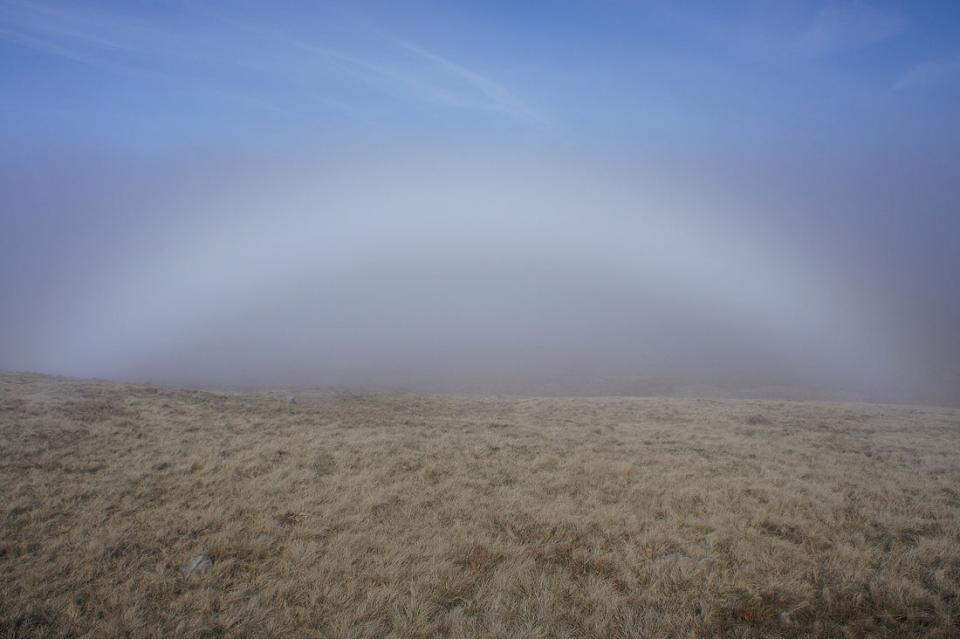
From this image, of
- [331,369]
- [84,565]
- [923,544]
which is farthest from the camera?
[331,369]

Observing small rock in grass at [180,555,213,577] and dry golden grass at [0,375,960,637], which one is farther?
small rock in grass at [180,555,213,577]

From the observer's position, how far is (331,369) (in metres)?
59.8

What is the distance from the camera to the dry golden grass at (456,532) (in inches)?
231

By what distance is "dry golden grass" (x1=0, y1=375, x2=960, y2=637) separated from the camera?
587 centimetres

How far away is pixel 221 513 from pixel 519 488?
6.75 m

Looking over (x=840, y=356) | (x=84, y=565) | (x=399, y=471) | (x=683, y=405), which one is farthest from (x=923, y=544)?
(x=840, y=356)

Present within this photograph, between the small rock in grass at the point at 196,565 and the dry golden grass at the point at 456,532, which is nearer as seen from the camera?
the dry golden grass at the point at 456,532

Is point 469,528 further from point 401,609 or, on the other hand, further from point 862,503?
point 862,503

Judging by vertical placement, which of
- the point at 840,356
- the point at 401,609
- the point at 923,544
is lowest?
the point at 401,609

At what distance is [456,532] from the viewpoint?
8289 mm

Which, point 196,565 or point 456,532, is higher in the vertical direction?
point 456,532

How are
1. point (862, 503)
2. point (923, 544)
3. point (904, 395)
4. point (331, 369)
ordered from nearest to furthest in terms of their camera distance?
1. point (923, 544)
2. point (862, 503)
3. point (904, 395)
4. point (331, 369)

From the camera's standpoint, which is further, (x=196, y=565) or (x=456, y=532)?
(x=456, y=532)

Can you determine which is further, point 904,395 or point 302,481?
point 904,395
